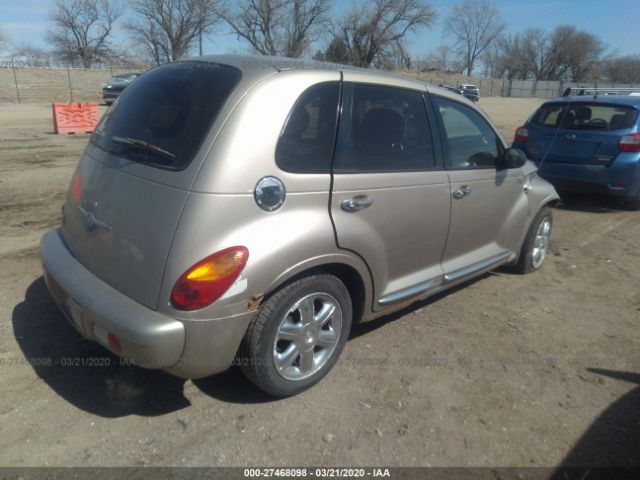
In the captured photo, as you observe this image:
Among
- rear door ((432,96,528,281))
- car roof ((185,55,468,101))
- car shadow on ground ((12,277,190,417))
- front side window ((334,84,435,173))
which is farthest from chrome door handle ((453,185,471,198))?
car shadow on ground ((12,277,190,417))

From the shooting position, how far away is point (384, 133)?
326 centimetres

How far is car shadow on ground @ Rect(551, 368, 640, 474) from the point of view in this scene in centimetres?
259

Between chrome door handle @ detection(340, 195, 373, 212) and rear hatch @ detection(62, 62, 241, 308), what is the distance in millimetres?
845

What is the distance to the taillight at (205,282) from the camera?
2.37 metres

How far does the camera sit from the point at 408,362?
11.2ft

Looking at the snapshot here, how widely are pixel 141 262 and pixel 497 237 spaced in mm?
2965

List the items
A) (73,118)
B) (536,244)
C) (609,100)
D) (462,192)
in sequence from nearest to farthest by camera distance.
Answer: (462,192) < (536,244) < (609,100) < (73,118)

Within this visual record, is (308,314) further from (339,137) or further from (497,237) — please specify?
(497,237)

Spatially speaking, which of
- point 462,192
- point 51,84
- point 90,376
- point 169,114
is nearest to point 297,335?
point 90,376

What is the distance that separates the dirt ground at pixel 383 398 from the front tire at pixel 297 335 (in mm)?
155

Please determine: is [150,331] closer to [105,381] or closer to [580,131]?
[105,381]

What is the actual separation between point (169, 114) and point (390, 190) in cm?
136

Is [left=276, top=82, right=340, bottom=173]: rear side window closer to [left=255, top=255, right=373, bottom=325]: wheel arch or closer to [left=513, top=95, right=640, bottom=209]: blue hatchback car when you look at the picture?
[left=255, top=255, right=373, bottom=325]: wheel arch

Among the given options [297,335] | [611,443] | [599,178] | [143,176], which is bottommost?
[611,443]
